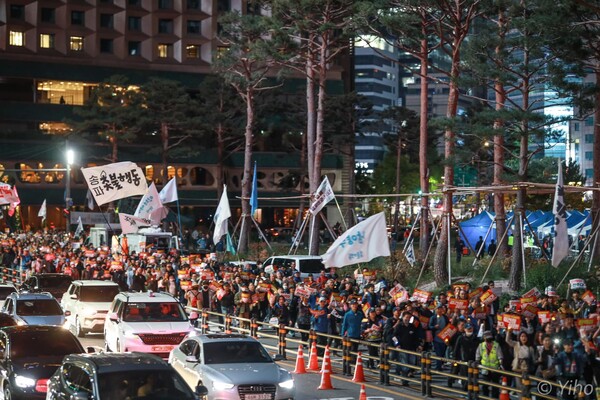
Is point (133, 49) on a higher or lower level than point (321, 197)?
higher

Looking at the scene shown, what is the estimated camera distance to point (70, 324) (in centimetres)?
3108

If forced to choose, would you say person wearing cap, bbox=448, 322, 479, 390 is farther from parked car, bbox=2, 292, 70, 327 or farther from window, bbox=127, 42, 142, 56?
window, bbox=127, 42, 142, 56

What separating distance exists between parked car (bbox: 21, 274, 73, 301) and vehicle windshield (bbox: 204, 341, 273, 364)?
1864 centimetres

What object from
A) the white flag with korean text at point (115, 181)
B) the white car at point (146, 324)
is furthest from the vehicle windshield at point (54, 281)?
the white car at point (146, 324)

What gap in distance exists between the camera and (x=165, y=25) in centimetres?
9500

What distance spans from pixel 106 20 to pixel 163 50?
557cm

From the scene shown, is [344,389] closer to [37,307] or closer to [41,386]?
[41,386]

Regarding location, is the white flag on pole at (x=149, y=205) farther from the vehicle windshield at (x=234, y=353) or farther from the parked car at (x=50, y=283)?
the vehicle windshield at (x=234, y=353)

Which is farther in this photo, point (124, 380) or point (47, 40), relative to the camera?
point (47, 40)

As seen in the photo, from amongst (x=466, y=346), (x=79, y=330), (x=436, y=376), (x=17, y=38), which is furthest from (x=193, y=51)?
(x=466, y=346)

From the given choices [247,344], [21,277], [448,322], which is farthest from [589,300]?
[21,277]

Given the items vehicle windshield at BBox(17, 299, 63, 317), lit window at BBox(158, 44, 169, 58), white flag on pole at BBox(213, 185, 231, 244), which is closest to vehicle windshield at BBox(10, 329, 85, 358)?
vehicle windshield at BBox(17, 299, 63, 317)

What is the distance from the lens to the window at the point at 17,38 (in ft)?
289

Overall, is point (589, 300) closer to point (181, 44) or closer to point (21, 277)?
point (21, 277)
